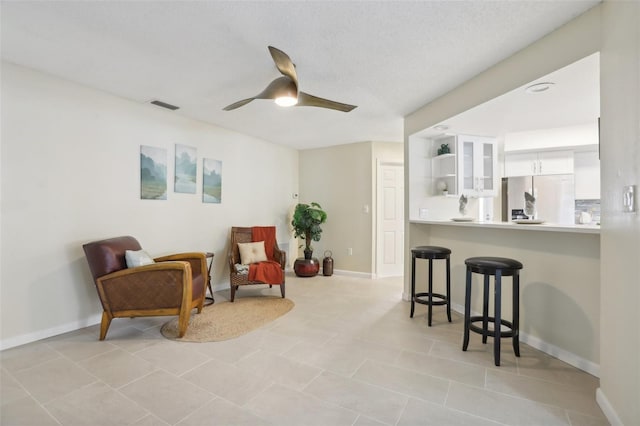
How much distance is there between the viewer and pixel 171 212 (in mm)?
3846

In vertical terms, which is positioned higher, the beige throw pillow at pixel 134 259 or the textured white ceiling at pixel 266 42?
the textured white ceiling at pixel 266 42

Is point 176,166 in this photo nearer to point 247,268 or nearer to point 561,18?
point 247,268

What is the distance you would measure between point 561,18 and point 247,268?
3860 mm

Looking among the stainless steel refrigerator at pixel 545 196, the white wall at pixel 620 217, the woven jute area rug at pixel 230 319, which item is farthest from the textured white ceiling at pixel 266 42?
the woven jute area rug at pixel 230 319

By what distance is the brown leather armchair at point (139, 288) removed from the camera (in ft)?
8.73

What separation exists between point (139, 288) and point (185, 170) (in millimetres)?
1837

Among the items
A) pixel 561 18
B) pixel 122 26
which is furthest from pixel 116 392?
pixel 561 18

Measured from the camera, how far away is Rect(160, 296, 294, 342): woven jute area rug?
9.14 ft

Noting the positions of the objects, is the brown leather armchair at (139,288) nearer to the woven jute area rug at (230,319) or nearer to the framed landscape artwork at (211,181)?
the woven jute area rug at (230,319)

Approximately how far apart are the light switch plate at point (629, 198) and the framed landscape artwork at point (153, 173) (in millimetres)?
4152

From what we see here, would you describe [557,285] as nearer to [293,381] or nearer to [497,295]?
[497,295]

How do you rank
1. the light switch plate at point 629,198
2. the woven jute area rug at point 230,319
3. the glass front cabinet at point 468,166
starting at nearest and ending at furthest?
the light switch plate at point 629,198 → the woven jute area rug at point 230,319 → the glass front cabinet at point 468,166

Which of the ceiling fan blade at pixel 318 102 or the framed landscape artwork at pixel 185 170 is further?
the framed landscape artwork at pixel 185 170

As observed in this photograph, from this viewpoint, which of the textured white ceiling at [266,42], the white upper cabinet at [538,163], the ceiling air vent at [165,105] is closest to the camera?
the textured white ceiling at [266,42]
